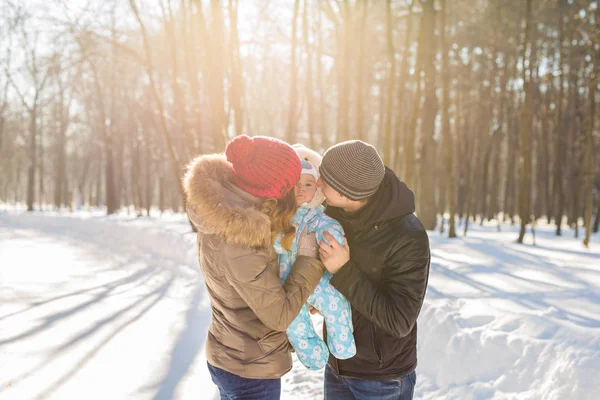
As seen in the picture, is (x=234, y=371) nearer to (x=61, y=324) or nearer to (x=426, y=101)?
(x=61, y=324)

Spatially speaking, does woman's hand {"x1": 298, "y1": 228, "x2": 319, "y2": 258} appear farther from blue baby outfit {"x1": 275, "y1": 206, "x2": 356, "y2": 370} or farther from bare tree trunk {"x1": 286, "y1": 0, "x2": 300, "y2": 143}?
bare tree trunk {"x1": 286, "y1": 0, "x2": 300, "y2": 143}

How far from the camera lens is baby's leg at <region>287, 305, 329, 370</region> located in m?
2.23

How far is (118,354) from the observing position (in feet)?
17.1

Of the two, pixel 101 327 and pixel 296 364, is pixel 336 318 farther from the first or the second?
pixel 101 327

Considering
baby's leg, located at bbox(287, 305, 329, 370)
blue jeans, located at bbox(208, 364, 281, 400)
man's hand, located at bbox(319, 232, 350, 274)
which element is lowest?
blue jeans, located at bbox(208, 364, 281, 400)

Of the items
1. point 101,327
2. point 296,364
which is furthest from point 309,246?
point 101,327

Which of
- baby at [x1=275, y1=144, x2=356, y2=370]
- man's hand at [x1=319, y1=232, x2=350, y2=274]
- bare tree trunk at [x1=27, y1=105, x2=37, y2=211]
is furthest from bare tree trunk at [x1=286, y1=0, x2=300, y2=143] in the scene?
bare tree trunk at [x1=27, y1=105, x2=37, y2=211]

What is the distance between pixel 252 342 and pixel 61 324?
5.11 metres

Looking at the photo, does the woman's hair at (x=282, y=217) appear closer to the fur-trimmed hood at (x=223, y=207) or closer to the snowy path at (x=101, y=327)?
the fur-trimmed hood at (x=223, y=207)

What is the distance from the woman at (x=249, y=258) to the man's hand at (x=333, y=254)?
60mm

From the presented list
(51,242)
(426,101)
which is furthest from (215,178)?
(51,242)

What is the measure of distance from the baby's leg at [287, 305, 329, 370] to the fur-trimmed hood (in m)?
0.46

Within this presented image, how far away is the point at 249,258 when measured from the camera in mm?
1993

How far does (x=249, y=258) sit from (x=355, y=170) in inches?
22.6
